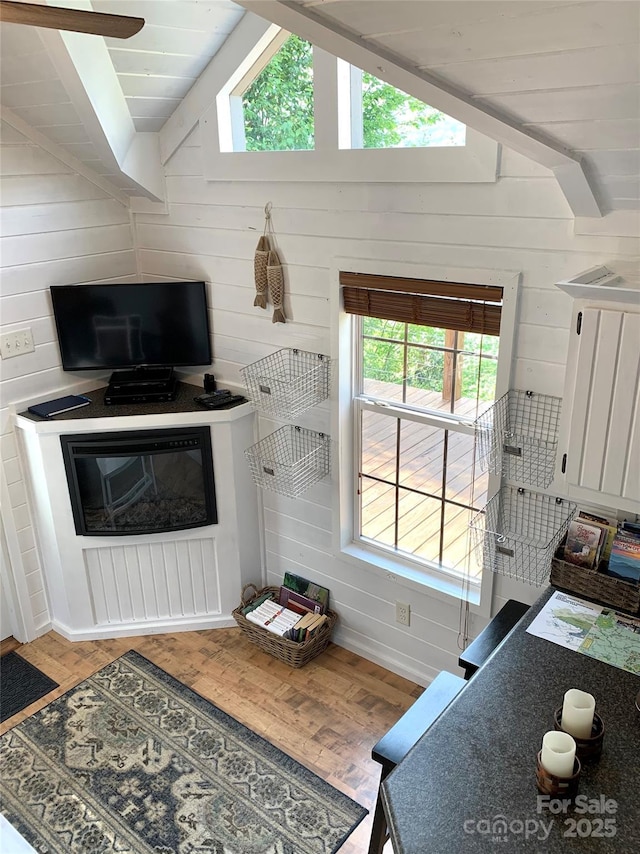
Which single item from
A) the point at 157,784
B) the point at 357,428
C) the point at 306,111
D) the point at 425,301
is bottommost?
the point at 157,784

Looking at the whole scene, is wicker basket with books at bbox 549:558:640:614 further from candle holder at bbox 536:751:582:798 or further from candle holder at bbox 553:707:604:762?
candle holder at bbox 536:751:582:798

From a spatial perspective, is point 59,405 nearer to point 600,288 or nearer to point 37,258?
point 37,258

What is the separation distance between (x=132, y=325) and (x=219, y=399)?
0.52m

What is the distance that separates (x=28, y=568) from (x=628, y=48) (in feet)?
9.92

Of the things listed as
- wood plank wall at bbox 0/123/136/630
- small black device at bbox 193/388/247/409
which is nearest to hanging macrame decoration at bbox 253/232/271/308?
small black device at bbox 193/388/247/409

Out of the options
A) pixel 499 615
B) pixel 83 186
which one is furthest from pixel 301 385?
pixel 83 186

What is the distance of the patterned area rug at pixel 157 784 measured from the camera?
2.29m

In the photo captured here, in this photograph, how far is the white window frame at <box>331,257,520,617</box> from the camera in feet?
7.29

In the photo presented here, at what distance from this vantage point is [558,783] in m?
1.38

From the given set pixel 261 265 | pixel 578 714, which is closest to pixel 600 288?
pixel 578 714

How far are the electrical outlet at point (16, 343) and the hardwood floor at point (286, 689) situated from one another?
4.47 ft

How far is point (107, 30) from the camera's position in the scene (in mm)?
1568

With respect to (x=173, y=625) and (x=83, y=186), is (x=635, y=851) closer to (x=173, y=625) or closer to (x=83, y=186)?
(x=173, y=625)

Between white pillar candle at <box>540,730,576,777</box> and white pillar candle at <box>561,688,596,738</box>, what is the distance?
0.19ft
